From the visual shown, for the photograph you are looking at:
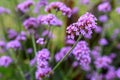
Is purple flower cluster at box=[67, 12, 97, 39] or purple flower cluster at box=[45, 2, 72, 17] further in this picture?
purple flower cluster at box=[45, 2, 72, 17]

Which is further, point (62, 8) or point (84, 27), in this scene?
point (62, 8)

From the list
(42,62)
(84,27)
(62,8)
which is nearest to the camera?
(84,27)

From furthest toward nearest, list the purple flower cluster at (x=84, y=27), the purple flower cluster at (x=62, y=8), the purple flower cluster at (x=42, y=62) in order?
the purple flower cluster at (x=62, y=8) → the purple flower cluster at (x=42, y=62) → the purple flower cluster at (x=84, y=27)

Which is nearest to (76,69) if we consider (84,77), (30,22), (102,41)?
(84,77)

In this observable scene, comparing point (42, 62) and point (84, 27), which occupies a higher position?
point (84, 27)

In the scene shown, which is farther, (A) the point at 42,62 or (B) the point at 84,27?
(A) the point at 42,62

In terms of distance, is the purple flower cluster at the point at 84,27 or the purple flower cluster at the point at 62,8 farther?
the purple flower cluster at the point at 62,8

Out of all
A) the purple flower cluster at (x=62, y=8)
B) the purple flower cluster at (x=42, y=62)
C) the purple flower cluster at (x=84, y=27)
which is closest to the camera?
the purple flower cluster at (x=84, y=27)

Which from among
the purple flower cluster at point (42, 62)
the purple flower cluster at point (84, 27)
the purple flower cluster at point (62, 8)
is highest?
the purple flower cluster at point (62, 8)

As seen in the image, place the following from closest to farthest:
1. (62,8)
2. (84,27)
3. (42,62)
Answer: (84,27) → (42,62) → (62,8)

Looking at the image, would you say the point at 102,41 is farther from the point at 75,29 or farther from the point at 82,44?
the point at 75,29

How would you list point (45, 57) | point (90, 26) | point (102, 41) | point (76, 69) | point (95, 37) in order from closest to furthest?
point (90, 26), point (45, 57), point (102, 41), point (76, 69), point (95, 37)
